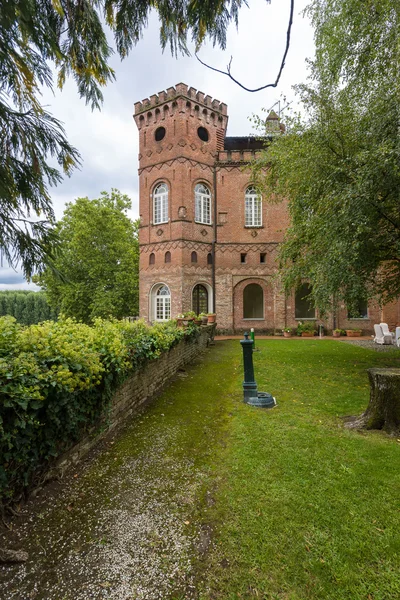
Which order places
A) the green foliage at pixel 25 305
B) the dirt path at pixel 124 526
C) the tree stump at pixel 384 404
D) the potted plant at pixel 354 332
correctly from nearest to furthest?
the dirt path at pixel 124 526 < the tree stump at pixel 384 404 < the potted plant at pixel 354 332 < the green foliage at pixel 25 305

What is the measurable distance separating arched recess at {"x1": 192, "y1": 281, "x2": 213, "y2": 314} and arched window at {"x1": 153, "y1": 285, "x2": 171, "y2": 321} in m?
1.63

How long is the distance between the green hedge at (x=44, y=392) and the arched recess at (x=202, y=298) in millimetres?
15037

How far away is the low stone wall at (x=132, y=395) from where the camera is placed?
3.19 meters

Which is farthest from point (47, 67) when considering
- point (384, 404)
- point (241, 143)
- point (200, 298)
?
point (241, 143)

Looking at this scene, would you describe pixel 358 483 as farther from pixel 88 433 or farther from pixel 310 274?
pixel 310 274

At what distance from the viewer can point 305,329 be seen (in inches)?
695

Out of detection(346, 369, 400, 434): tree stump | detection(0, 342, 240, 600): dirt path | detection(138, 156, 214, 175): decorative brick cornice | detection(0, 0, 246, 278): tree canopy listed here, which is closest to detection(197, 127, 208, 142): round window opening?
detection(138, 156, 214, 175): decorative brick cornice

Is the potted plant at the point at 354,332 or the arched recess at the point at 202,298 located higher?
the arched recess at the point at 202,298

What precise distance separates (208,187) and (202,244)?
147 inches

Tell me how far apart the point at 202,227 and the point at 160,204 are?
3.07 m

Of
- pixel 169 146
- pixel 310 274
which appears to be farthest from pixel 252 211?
pixel 310 274

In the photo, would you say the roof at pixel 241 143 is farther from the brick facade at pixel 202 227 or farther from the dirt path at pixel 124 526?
the dirt path at pixel 124 526

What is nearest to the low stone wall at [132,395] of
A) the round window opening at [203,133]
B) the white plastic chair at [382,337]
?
the white plastic chair at [382,337]

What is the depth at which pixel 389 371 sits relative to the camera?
435 centimetres
